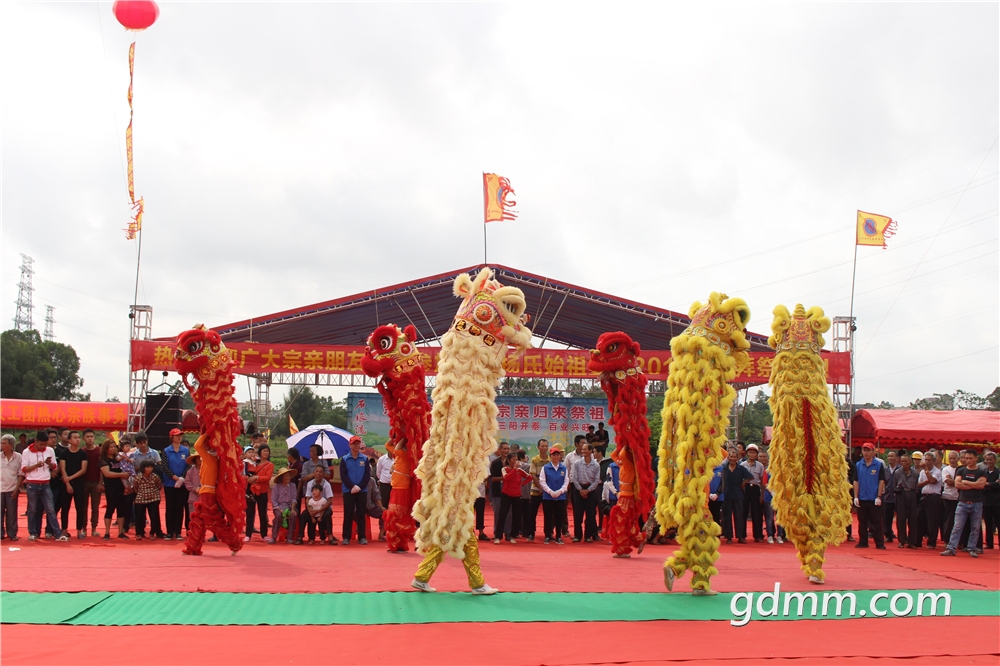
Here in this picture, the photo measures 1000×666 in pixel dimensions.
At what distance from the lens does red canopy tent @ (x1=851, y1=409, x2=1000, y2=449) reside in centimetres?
1745

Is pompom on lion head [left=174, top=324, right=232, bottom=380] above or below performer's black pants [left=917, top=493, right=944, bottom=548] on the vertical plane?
above

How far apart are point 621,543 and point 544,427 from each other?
9.41 meters

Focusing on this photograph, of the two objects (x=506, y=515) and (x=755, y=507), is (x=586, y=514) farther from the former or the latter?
(x=755, y=507)

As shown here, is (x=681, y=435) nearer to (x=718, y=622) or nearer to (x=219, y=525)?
(x=718, y=622)

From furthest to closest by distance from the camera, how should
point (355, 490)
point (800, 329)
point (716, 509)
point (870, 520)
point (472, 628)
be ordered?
point (716, 509)
point (870, 520)
point (355, 490)
point (800, 329)
point (472, 628)

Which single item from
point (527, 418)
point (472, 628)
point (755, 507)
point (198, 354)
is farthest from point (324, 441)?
point (472, 628)

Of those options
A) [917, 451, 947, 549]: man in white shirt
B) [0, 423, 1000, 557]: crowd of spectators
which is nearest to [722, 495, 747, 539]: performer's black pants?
[0, 423, 1000, 557]: crowd of spectators

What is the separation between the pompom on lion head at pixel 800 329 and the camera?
7.19 m

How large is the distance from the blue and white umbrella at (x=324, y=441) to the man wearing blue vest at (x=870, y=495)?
9.43 metres

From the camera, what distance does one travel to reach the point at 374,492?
1001 centimetres

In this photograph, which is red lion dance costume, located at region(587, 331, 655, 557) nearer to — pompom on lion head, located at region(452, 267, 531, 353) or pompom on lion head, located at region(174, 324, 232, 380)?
pompom on lion head, located at region(452, 267, 531, 353)

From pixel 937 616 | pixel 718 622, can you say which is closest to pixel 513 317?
pixel 718 622

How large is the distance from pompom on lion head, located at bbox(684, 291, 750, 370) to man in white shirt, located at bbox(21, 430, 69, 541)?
7825 mm

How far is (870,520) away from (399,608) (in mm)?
7879
